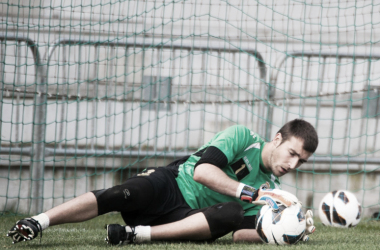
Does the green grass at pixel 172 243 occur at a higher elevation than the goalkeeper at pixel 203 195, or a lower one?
lower

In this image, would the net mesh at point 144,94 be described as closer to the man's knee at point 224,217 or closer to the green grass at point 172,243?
the green grass at point 172,243

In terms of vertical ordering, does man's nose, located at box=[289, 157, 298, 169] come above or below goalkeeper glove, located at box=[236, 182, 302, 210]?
above

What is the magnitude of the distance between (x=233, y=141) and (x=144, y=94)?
280 cm

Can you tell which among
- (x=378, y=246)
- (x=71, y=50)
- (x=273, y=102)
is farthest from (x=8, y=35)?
(x=378, y=246)

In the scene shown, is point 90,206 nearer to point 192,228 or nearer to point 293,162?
point 192,228

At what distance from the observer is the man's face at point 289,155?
356 cm

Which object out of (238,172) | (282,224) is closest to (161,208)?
(238,172)

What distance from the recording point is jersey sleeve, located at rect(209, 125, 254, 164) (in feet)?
11.7

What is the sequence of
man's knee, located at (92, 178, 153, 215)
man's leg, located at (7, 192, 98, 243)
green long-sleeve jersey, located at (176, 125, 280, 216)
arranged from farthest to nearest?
green long-sleeve jersey, located at (176, 125, 280, 216) < man's knee, located at (92, 178, 153, 215) < man's leg, located at (7, 192, 98, 243)

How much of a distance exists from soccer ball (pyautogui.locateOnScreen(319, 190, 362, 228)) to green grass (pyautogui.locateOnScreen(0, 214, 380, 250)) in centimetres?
7

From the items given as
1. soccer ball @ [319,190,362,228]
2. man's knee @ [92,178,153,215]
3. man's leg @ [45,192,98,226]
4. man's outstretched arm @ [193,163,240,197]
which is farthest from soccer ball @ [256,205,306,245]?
soccer ball @ [319,190,362,228]

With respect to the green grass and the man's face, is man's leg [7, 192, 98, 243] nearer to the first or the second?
the green grass

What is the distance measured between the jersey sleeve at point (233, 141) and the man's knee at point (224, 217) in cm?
35

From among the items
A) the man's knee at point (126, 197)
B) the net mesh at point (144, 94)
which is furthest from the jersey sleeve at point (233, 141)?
the net mesh at point (144, 94)
